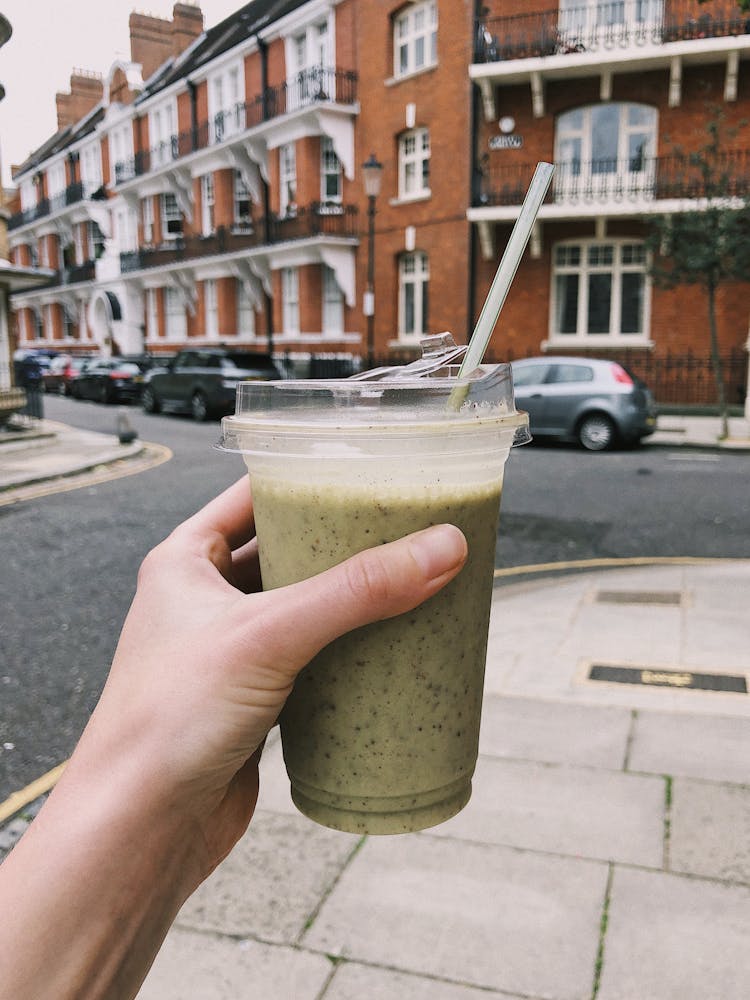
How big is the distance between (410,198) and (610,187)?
211 inches

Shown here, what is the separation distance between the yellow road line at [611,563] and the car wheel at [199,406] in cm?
1399

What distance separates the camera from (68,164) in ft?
149

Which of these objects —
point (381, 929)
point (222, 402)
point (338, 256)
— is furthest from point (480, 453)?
point (338, 256)

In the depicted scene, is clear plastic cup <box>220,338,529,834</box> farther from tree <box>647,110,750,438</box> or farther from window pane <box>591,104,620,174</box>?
window pane <box>591,104,620,174</box>

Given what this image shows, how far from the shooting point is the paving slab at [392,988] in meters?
2.36

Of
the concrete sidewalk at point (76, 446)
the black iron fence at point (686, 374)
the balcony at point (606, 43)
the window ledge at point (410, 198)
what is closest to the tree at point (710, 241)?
the concrete sidewalk at point (76, 446)

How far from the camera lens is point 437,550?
1.12m

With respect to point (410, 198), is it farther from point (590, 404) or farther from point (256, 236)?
Result: point (590, 404)

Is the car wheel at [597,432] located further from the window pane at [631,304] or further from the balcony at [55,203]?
the balcony at [55,203]

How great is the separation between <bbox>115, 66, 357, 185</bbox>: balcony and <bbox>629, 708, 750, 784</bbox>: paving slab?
23451mm

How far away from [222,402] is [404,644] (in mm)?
18782

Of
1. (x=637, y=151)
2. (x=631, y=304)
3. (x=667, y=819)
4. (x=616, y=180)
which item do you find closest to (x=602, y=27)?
(x=637, y=151)

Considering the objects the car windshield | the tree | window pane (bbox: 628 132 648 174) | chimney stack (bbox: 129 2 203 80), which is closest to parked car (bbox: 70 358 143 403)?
the car windshield

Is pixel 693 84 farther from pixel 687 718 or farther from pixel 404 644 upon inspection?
pixel 404 644
